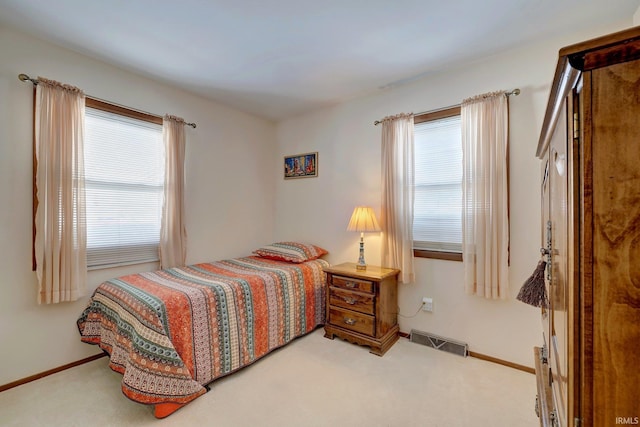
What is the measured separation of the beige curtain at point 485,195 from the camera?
2.24m

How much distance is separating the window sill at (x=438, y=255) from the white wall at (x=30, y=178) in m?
2.20

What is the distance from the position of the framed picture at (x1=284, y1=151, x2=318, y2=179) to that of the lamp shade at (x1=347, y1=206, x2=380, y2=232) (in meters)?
0.96

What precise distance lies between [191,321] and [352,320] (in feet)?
4.63

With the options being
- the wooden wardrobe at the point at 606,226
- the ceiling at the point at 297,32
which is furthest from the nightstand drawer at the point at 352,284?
the wooden wardrobe at the point at 606,226

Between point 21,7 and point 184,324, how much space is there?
7.46 feet

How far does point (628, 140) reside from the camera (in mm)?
481

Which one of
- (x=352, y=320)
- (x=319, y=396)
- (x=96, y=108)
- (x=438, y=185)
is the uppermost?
(x=96, y=108)

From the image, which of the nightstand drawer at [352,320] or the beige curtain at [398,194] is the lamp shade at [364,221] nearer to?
the beige curtain at [398,194]

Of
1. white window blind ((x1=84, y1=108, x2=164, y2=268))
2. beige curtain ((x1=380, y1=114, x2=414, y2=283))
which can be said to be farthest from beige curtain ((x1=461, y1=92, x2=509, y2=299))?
white window blind ((x1=84, y1=108, x2=164, y2=268))

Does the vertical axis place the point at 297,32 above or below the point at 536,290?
above

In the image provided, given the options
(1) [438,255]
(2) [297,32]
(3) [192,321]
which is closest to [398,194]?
(1) [438,255]

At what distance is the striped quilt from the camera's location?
1759 millimetres

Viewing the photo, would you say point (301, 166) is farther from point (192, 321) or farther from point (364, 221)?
point (192, 321)

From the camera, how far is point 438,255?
264 centimetres
